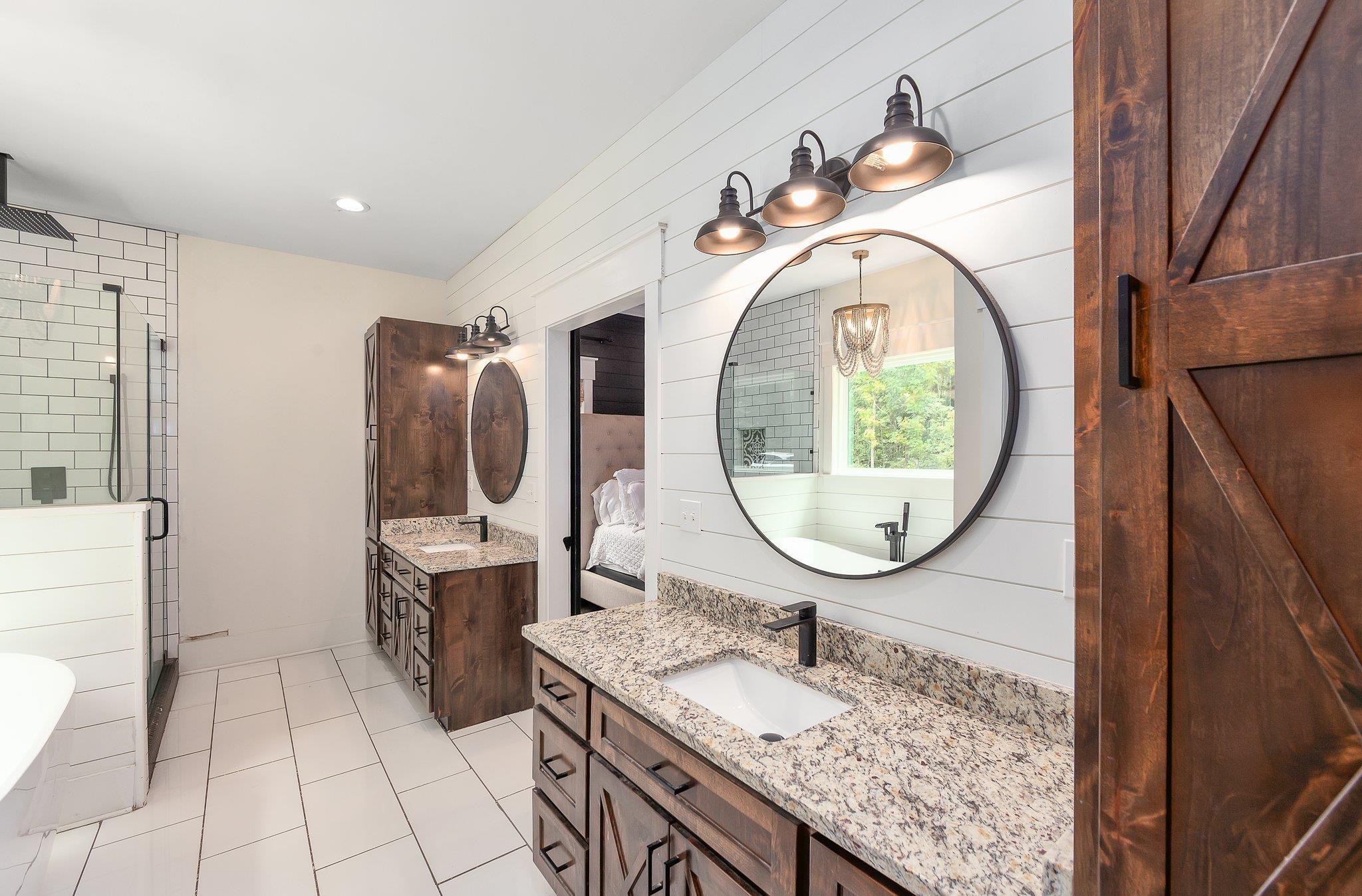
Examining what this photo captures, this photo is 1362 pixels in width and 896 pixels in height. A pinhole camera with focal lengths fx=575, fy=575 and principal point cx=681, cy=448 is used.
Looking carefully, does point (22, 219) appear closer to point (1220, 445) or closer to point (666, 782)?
point (666, 782)

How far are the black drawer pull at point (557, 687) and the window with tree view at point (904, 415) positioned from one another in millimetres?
1037

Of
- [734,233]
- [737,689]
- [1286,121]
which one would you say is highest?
[734,233]

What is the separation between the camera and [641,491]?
3.81 meters

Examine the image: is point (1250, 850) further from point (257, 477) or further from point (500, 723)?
point (257, 477)

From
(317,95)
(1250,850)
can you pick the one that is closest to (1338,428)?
(1250,850)

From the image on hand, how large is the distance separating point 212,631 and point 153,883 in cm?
234

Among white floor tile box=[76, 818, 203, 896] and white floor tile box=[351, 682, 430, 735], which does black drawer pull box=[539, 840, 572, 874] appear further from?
white floor tile box=[351, 682, 430, 735]

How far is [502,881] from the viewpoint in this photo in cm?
198

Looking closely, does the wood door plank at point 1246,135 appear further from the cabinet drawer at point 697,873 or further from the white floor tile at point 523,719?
the white floor tile at point 523,719

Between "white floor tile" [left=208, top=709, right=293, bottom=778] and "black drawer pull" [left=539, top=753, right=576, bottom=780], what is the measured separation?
180cm

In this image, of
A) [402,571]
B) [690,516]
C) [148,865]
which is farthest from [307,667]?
[690,516]

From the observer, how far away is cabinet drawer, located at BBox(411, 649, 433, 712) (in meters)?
3.00

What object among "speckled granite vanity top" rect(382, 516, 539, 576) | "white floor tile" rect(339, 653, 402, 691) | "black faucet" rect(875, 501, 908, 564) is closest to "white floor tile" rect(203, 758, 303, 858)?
"white floor tile" rect(339, 653, 402, 691)

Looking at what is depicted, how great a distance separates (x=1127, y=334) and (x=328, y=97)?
9.28 ft
